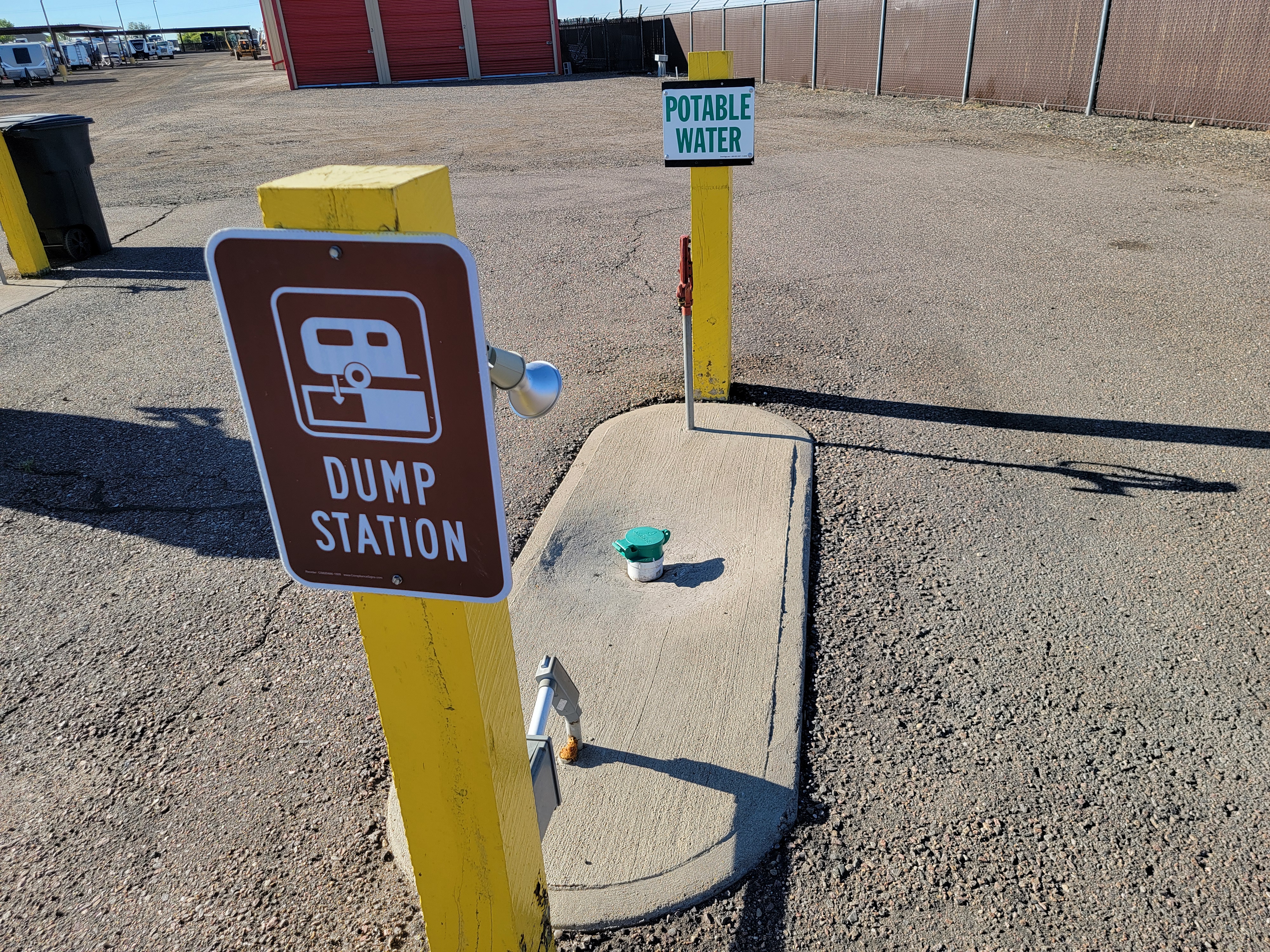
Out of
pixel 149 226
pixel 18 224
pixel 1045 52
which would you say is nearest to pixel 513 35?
pixel 1045 52

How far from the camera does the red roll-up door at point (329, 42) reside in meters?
32.0

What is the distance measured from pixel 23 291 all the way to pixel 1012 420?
9.22 meters

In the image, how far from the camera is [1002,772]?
281 centimetres

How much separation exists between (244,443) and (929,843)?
4.53 m

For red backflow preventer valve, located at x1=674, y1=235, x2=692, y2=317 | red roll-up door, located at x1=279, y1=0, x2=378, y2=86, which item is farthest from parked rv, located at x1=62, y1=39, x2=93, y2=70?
red backflow preventer valve, located at x1=674, y1=235, x2=692, y2=317

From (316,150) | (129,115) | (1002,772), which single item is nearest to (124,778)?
(1002,772)

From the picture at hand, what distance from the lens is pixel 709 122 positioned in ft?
15.4

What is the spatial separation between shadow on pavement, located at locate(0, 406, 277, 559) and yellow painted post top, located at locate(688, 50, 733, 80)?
3360 millimetres

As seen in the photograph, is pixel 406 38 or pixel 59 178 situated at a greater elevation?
pixel 406 38

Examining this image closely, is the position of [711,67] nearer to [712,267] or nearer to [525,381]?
[712,267]

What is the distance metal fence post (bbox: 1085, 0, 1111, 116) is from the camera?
15.0 meters

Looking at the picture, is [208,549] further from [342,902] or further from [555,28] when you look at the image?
[555,28]

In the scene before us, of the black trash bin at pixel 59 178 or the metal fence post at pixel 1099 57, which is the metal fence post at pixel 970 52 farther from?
the black trash bin at pixel 59 178

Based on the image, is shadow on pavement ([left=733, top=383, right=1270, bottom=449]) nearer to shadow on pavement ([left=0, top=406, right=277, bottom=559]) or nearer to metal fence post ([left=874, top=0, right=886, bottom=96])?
shadow on pavement ([left=0, top=406, right=277, bottom=559])
